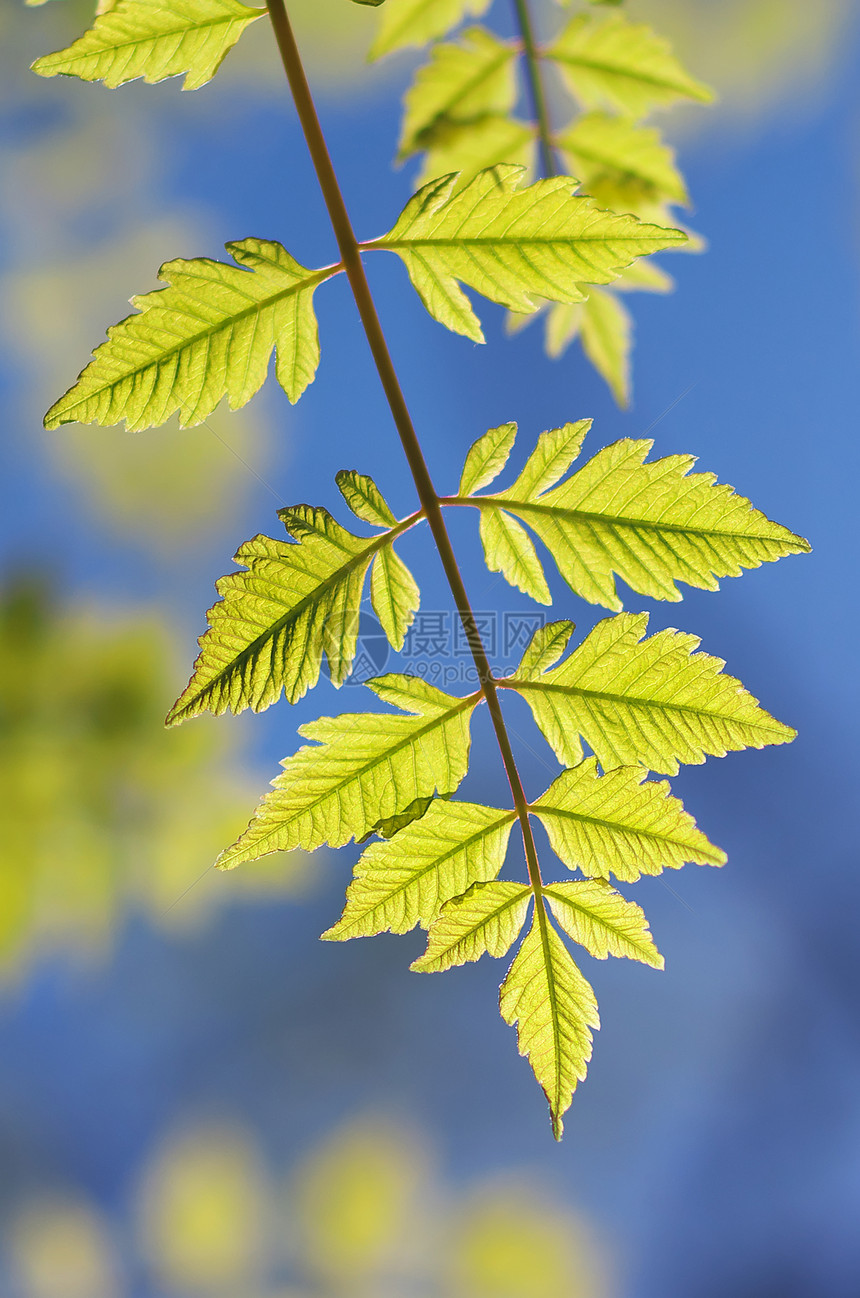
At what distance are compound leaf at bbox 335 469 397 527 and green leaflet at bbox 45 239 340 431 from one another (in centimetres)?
7

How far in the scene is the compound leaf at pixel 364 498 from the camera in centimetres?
Answer: 61

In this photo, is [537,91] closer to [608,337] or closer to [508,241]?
[608,337]

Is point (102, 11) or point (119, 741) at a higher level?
point (102, 11)

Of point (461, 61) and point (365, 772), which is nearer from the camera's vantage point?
point (365, 772)

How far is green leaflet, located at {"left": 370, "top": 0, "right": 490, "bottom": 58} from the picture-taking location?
112 cm

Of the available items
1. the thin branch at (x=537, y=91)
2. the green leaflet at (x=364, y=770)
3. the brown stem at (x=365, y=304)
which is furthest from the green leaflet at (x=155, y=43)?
the thin branch at (x=537, y=91)

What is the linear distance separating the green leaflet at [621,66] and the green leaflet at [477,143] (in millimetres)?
110

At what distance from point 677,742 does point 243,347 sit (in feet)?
1.37

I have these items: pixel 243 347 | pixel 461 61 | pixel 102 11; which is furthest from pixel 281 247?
pixel 461 61

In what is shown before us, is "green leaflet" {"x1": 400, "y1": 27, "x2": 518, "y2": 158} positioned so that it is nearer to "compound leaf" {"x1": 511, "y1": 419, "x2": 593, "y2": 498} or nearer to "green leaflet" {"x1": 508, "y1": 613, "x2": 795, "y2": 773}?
"compound leaf" {"x1": 511, "y1": 419, "x2": 593, "y2": 498}

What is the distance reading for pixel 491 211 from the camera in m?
0.59

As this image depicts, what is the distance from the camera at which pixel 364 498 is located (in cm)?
62

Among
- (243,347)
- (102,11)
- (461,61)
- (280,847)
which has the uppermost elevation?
(461,61)

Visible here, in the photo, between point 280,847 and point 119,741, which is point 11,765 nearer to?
point 119,741
